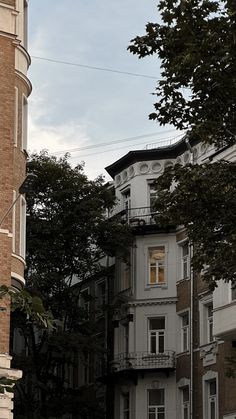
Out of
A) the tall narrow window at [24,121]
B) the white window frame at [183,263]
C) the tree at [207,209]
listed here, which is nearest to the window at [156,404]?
the white window frame at [183,263]

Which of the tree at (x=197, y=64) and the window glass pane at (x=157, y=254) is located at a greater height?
the window glass pane at (x=157, y=254)

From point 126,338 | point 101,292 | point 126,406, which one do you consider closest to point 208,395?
point 126,406

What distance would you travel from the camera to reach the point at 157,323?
49.4 meters

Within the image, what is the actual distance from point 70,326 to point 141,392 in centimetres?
464

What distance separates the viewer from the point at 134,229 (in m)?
50.1

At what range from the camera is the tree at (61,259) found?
4572cm

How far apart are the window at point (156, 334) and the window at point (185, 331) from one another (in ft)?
4.24

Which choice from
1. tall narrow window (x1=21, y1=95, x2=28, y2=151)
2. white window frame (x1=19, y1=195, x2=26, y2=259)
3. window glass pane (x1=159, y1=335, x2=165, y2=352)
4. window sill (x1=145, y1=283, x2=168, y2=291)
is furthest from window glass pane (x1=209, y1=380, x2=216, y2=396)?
tall narrow window (x1=21, y1=95, x2=28, y2=151)

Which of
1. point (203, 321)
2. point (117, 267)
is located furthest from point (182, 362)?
point (117, 267)

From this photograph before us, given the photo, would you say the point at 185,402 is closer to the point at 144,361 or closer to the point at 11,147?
the point at 144,361

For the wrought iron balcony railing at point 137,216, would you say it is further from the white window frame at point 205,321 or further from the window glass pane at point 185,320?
the white window frame at point 205,321

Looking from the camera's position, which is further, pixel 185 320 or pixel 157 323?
pixel 157 323

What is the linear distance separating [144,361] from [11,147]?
2173 cm

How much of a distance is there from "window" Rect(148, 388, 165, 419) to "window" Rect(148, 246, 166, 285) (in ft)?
16.9
